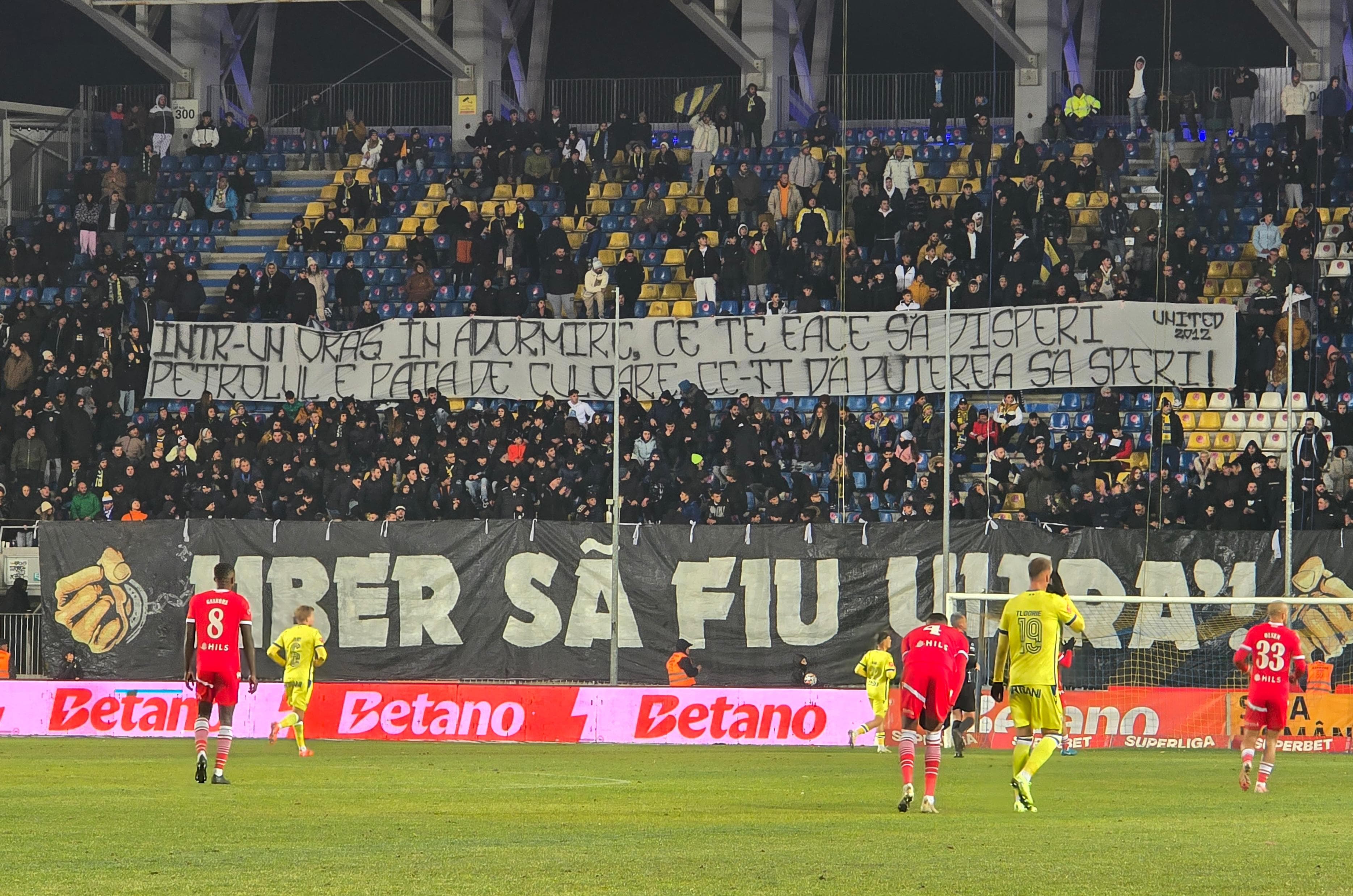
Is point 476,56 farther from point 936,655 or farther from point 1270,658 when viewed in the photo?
point 936,655

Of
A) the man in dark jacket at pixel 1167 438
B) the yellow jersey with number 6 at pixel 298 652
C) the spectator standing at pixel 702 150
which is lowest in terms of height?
the yellow jersey with number 6 at pixel 298 652

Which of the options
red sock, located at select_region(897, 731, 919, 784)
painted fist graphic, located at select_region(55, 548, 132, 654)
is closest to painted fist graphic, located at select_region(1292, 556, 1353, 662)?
red sock, located at select_region(897, 731, 919, 784)

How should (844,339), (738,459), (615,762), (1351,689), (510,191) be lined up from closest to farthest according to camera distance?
(615,762), (1351,689), (738,459), (844,339), (510,191)

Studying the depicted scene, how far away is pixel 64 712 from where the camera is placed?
93.5ft

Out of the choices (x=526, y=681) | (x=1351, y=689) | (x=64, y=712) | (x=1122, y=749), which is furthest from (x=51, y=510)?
(x=1351, y=689)

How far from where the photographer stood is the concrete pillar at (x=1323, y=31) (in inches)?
1594

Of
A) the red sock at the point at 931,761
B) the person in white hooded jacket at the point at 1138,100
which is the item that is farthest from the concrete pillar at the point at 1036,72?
the red sock at the point at 931,761

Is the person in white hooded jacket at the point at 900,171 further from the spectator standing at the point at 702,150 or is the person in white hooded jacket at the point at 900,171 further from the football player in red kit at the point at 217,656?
the football player in red kit at the point at 217,656

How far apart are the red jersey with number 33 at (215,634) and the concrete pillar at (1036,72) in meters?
26.5

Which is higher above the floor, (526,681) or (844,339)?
(844,339)

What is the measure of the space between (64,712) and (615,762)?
31.1 ft

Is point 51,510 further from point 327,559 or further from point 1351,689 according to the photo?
point 1351,689

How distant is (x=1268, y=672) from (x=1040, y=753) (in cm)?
502

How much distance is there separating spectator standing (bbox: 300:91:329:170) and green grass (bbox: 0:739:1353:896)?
76.2 ft
